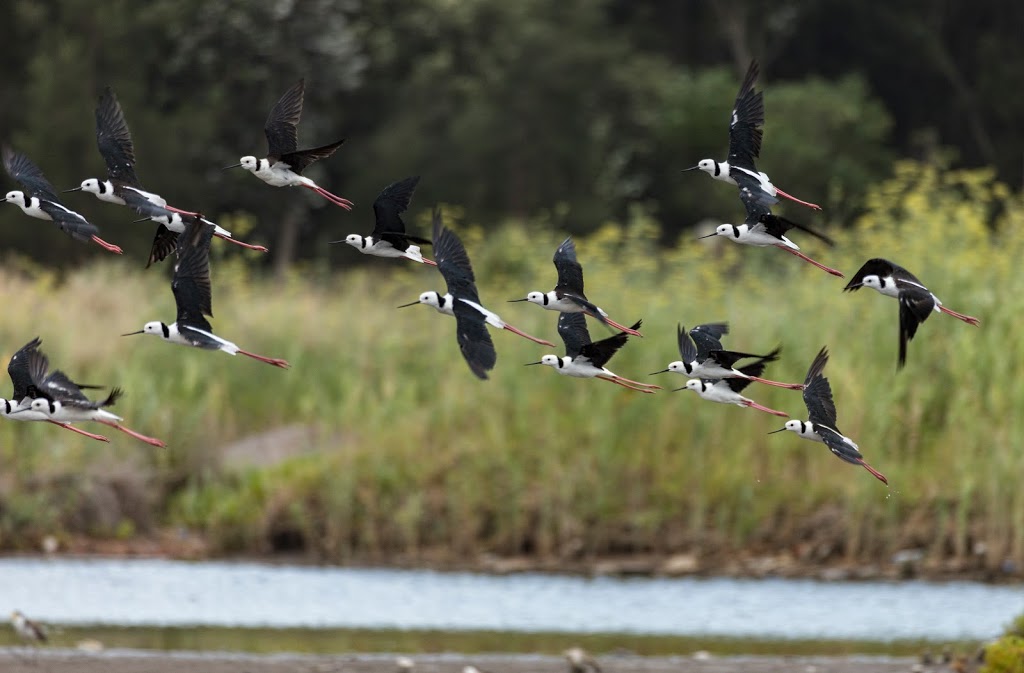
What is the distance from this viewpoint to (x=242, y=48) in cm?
4391

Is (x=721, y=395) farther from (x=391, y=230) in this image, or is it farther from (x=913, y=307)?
(x=391, y=230)

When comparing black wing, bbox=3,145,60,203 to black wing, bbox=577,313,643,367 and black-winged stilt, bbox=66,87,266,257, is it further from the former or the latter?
black wing, bbox=577,313,643,367

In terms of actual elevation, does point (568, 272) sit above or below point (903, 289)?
above

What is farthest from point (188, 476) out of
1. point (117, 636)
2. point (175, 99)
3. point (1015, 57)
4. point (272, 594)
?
point (1015, 57)

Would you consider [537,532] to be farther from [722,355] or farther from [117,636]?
[722,355]

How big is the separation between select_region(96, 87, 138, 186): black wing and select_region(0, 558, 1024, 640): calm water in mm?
8798

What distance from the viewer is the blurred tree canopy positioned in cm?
4159

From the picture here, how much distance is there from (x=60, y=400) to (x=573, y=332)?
2.09 m

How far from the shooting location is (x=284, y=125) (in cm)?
655

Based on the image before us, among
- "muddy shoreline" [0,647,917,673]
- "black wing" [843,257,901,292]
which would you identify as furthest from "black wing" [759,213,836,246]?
"muddy shoreline" [0,647,917,673]

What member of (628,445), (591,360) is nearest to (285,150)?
(591,360)

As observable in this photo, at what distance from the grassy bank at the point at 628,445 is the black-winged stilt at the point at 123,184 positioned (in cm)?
938

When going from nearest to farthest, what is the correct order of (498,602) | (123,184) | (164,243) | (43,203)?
(43,203), (123,184), (164,243), (498,602)

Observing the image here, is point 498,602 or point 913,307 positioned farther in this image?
point 498,602
